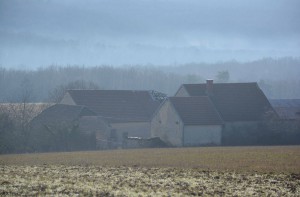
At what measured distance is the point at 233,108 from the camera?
217 ft

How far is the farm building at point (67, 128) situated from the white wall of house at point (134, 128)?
360 centimetres

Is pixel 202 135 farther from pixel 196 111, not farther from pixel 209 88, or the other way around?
pixel 209 88

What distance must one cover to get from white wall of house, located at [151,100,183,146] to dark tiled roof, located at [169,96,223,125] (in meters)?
0.69

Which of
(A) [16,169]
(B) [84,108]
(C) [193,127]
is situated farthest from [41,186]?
(B) [84,108]

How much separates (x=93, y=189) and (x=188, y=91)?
157ft

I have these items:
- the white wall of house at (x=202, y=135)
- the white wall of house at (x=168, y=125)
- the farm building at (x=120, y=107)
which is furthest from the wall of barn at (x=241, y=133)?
the farm building at (x=120, y=107)

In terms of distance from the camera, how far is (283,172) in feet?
100.0

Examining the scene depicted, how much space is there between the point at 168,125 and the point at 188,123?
2.76 meters

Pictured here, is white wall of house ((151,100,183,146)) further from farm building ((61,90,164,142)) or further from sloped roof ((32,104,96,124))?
sloped roof ((32,104,96,124))

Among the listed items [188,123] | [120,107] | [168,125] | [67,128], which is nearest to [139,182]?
[67,128]

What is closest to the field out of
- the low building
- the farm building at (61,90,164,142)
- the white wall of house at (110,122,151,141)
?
the low building

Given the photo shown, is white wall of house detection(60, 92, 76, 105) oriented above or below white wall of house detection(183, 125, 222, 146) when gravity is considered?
above

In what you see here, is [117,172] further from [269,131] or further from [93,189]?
[269,131]

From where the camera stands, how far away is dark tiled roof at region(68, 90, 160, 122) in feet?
229
